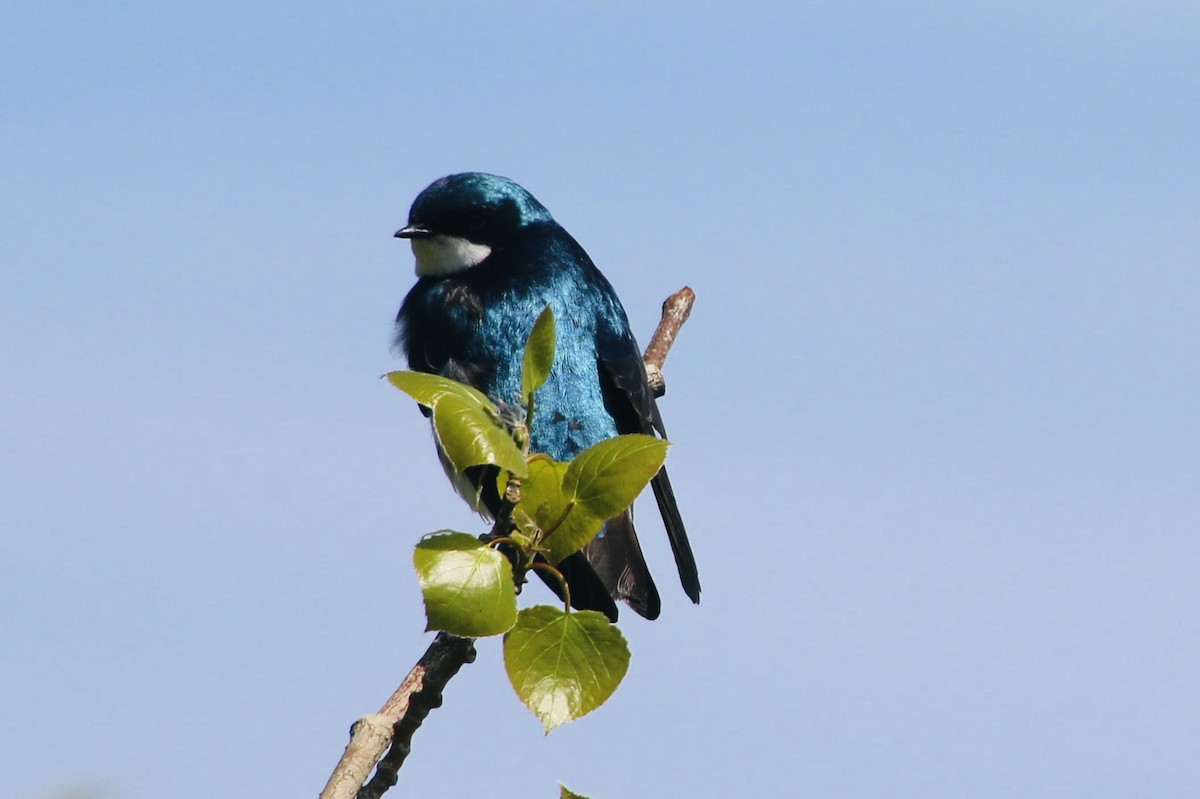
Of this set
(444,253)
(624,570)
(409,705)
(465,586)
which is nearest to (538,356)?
(465,586)

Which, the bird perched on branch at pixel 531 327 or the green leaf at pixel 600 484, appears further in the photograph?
the bird perched on branch at pixel 531 327

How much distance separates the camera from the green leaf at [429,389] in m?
2.16

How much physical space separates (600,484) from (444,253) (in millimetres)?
4243

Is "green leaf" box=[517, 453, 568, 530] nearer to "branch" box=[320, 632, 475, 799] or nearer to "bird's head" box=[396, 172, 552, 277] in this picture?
"branch" box=[320, 632, 475, 799]

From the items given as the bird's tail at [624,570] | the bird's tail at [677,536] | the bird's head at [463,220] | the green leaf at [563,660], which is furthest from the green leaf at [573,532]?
the bird's head at [463,220]

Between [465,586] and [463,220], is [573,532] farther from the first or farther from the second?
[463,220]

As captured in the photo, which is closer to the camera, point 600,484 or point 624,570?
point 600,484

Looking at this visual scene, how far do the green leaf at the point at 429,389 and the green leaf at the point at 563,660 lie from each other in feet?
1.04

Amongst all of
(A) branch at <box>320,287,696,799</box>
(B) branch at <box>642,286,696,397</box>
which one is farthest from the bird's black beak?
(A) branch at <box>320,287,696,799</box>

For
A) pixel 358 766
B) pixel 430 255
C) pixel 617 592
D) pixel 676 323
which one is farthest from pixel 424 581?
pixel 430 255

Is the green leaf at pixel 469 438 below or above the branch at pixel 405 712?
above

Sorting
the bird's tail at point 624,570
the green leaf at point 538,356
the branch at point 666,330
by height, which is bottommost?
the green leaf at point 538,356

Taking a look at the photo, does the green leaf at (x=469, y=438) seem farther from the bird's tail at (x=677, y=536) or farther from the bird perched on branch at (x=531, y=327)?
the bird's tail at (x=677, y=536)

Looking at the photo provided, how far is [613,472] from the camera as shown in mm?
2293
